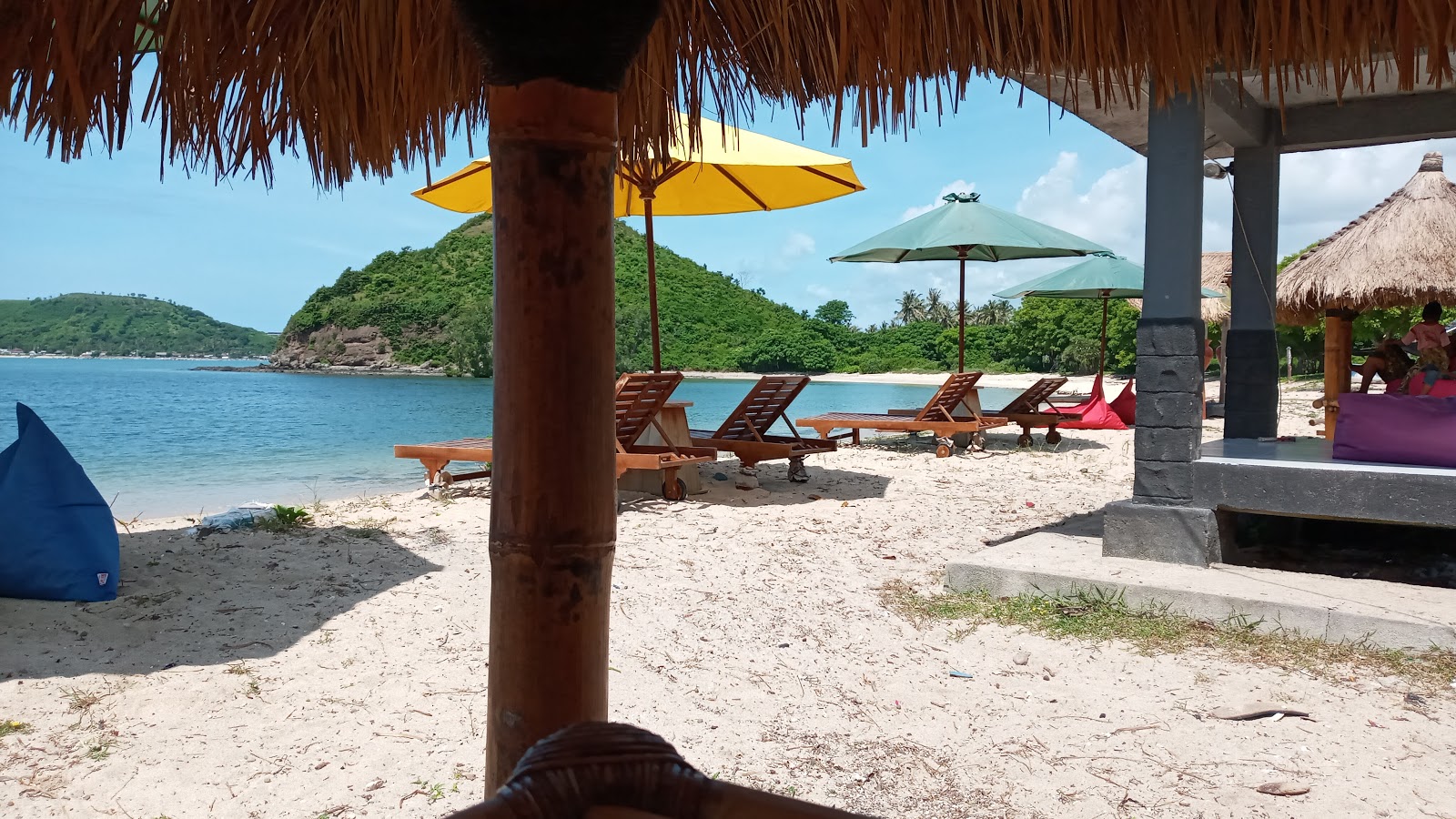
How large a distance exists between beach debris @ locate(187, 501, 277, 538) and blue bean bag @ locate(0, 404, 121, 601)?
1340 mm

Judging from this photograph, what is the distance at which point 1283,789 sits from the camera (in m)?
2.47

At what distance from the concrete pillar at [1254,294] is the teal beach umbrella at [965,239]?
10.9 ft

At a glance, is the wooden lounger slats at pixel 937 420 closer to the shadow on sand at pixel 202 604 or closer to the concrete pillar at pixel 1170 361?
the concrete pillar at pixel 1170 361

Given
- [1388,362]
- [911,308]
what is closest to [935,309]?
[911,308]

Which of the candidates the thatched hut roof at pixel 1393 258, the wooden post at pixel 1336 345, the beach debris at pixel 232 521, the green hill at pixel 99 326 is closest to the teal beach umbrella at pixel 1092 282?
the wooden post at pixel 1336 345

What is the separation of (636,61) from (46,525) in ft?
11.2

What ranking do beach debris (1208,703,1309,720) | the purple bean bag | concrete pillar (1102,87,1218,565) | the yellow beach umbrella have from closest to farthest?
1. beach debris (1208,703,1309,720)
2. the purple bean bag
3. concrete pillar (1102,87,1218,565)
4. the yellow beach umbrella

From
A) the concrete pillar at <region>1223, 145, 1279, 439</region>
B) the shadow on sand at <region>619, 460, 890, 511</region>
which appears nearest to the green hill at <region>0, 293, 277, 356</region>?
the shadow on sand at <region>619, 460, 890, 511</region>

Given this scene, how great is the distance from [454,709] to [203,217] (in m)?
93.6

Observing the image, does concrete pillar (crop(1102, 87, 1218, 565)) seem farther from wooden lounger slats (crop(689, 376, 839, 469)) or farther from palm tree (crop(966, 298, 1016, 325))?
palm tree (crop(966, 298, 1016, 325))

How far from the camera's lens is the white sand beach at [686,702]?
2.46m

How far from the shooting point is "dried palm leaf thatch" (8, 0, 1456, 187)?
1.78m

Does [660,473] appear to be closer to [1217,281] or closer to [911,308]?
[1217,281]

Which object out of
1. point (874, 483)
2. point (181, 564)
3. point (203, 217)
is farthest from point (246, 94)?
point (203, 217)
